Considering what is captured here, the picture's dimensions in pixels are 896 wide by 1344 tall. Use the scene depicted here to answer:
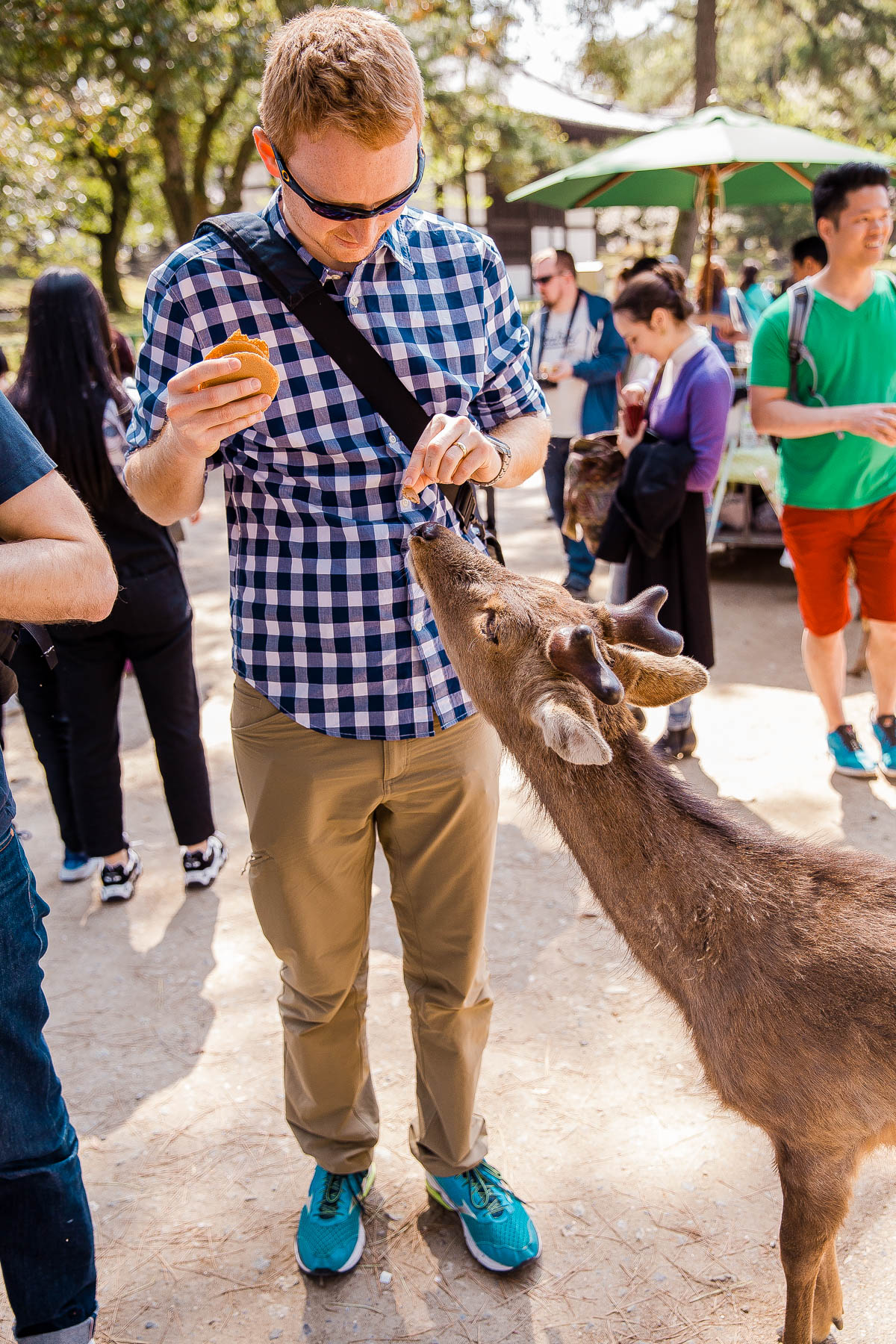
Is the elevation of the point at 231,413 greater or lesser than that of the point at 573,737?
greater

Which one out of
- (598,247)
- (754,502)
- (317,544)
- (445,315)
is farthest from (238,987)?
(598,247)

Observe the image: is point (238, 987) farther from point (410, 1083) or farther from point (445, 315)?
point (445, 315)

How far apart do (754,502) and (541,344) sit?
251 cm

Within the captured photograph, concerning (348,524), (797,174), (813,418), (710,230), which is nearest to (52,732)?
(348,524)

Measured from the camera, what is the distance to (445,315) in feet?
8.11

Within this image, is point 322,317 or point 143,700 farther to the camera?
point 143,700

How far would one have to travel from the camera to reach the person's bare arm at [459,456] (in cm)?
227

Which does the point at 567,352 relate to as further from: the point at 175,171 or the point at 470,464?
the point at 175,171

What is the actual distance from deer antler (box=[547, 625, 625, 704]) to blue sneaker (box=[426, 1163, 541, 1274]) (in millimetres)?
1579

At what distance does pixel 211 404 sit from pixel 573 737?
1.08 meters

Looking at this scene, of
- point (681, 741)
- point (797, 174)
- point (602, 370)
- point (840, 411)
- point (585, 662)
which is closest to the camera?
point (585, 662)

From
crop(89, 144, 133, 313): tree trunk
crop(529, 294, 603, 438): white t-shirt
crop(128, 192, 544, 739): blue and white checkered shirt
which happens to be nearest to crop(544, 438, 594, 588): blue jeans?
crop(529, 294, 603, 438): white t-shirt

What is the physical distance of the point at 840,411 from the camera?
195 inches

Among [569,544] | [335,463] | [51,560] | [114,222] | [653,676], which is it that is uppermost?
[114,222]
